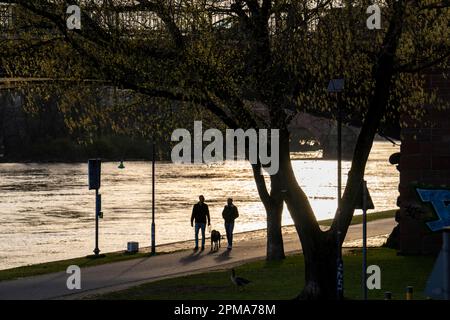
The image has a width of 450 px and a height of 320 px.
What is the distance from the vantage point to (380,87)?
21.9 metres

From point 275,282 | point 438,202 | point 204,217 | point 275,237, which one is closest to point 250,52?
point 275,282

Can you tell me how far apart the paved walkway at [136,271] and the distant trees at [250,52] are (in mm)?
5781

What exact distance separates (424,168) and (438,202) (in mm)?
1160

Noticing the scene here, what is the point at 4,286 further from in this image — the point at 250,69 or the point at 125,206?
the point at 125,206

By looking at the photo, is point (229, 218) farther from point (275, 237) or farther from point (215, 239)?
point (275, 237)

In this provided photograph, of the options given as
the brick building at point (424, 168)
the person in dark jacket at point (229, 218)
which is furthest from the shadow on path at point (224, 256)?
the brick building at point (424, 168)

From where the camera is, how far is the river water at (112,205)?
4825 cm

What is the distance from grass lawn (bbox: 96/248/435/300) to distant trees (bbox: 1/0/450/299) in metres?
2.62

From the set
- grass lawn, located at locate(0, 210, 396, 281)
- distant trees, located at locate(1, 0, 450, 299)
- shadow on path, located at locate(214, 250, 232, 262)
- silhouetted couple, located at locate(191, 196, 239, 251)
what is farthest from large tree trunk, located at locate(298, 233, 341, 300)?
silhouetted couple, located at locate(191, 196, 239, 251)

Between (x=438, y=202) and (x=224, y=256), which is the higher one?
(x=438, y=202)

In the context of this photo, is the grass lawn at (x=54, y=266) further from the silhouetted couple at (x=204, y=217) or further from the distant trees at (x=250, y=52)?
the distant trees at (x=250, y=52)

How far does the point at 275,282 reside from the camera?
27.1 meters

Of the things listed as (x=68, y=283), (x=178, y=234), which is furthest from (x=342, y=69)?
(x=178, y=234)

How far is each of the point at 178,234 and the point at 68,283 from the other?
25648 mm
